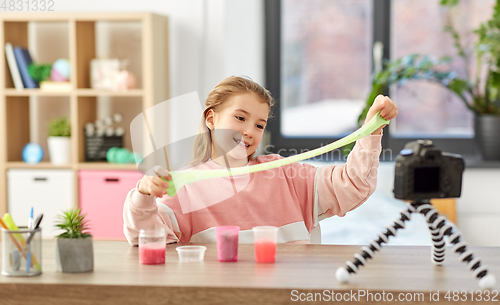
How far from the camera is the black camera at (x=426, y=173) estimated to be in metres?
0.87

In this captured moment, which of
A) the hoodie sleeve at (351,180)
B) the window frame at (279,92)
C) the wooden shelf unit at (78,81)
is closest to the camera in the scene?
the hoodie sleeve at (351,180)

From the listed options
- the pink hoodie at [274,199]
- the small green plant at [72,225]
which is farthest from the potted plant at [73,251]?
the pink hoodie at [274,199]

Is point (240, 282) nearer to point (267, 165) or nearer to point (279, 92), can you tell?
point (267, 165)

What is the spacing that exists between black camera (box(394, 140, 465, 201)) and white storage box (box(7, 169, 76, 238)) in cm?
232

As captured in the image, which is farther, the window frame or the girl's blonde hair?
the window frame

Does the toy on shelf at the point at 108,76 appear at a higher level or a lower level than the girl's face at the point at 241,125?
higher

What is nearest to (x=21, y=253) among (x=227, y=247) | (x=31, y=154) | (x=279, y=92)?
(x=227, y=247)

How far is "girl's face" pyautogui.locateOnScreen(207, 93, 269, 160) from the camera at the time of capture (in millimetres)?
1375

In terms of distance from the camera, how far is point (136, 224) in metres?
1.15

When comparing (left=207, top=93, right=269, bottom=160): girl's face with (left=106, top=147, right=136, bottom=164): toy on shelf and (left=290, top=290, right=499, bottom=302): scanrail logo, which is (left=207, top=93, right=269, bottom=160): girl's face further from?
(left=106, top=147, right=136, bottom=164): toy on shelf

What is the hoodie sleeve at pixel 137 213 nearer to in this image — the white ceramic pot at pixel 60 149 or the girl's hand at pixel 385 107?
the girl's hand at pixel 385 107

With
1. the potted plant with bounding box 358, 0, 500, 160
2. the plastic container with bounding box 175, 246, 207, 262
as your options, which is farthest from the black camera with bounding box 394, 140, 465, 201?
the potted plant with bounding box 358, 0, 500, 160

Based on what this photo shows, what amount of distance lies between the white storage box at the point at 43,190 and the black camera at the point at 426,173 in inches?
91.5

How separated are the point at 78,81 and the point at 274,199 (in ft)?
6.12
